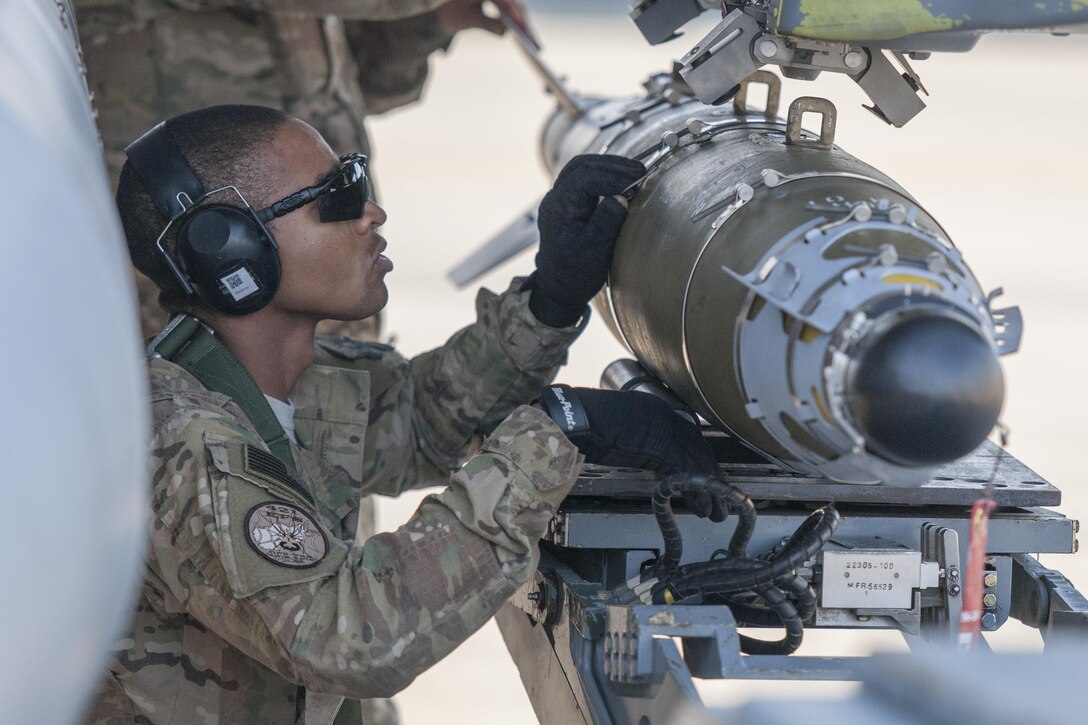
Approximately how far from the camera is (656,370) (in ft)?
7.86

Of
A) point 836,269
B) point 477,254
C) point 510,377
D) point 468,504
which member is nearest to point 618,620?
point 468,504

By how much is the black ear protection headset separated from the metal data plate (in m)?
0.93

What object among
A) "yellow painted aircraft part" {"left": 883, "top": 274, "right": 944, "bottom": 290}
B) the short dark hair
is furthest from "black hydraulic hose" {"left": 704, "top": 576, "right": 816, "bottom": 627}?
the short dark hair

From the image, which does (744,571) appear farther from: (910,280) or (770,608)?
(910,280)

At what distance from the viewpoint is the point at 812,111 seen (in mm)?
2256

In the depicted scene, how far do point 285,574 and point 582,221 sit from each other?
31.0 inches

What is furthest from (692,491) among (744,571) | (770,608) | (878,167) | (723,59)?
(878,167)

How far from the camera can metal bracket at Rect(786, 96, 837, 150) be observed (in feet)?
7.34

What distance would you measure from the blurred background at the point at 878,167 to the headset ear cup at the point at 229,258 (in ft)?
2.94

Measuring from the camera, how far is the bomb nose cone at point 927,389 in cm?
163

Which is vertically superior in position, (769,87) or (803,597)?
(769,87)

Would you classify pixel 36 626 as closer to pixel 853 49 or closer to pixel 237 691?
pixel 237 691

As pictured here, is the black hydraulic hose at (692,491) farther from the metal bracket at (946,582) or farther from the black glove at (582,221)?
the black glove at (582,221)

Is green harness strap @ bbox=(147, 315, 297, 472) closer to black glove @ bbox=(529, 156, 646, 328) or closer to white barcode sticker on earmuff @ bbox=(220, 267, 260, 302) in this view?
white barcode sticker on earmuff @ bbox=(220, 267, 260, 302)
